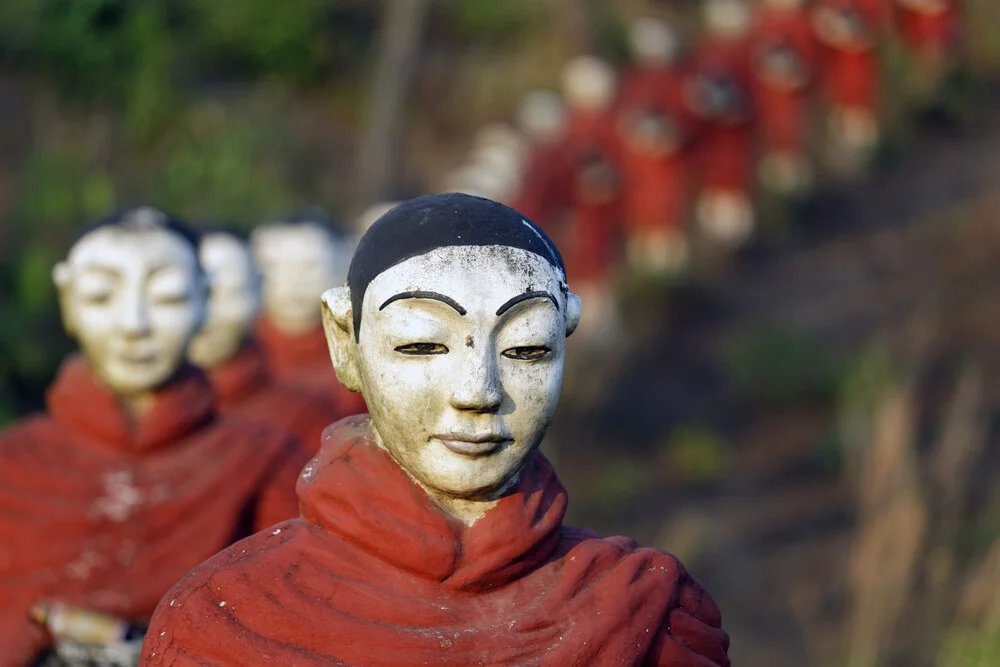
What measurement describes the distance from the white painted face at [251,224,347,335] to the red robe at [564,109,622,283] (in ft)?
15.7

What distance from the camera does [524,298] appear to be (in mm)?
2369

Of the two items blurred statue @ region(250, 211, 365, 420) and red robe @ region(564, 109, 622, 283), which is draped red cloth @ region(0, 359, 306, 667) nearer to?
blurred statue @ region(250, 211, 365, 420)

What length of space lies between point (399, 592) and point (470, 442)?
0.22m

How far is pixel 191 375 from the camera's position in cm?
393

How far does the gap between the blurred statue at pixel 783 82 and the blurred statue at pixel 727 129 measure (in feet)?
0.44

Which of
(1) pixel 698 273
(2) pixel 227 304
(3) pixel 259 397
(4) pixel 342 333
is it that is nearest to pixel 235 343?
(2) pixel 227 304

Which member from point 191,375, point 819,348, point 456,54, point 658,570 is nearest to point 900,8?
point 456,54

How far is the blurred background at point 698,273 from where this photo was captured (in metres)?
7.78

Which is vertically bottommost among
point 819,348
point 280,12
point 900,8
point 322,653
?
point 322,653

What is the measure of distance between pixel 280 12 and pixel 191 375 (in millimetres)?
9994

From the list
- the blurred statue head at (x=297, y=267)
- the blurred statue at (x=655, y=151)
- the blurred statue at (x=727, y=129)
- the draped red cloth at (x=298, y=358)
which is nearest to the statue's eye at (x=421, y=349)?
the draped red cloth at (x=298, y=358)

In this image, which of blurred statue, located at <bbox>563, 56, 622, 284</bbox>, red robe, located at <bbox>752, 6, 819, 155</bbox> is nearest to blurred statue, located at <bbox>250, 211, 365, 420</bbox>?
blurred statue, located at <bbox>563, 56, 622, 284</bbox>

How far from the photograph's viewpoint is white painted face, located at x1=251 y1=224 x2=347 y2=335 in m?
6.06

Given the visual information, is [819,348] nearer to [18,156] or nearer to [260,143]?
A: [260,143]
